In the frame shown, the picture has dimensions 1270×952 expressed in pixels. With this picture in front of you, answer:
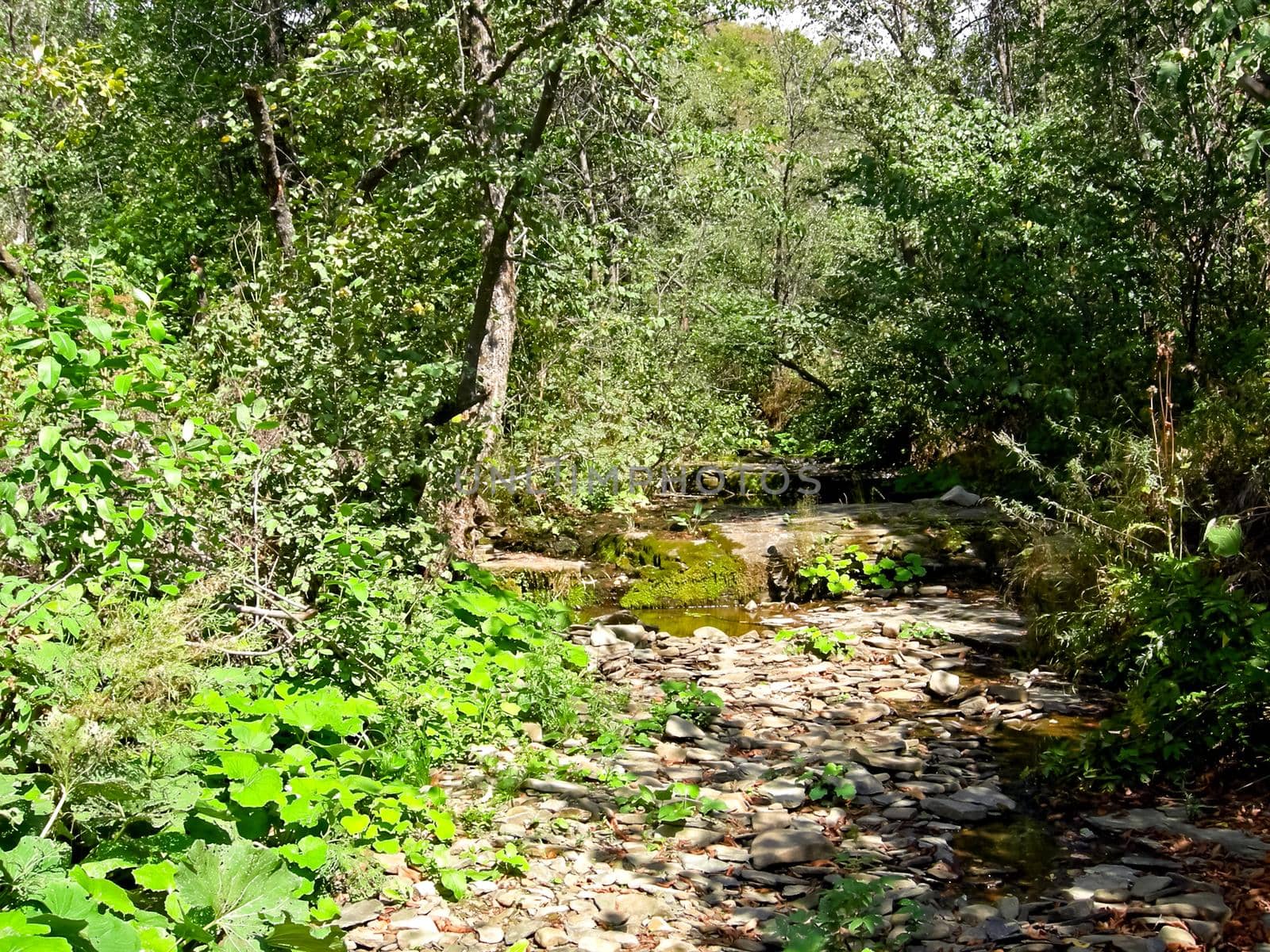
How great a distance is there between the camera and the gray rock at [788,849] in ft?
13.5

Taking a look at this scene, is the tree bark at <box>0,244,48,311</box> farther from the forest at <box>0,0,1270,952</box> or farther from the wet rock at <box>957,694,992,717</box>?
the wet rock at <box>957,694,992,717</box>

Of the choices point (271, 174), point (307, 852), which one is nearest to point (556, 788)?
point (307, 852)

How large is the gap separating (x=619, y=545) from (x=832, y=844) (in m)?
5.21

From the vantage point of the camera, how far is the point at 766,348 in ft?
46.2

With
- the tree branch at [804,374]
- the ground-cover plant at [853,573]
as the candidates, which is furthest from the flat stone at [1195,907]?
the tree branch at [804,374]

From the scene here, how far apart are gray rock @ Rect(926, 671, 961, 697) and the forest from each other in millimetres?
19

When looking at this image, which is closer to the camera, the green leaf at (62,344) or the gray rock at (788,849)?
the green leaf at (62,344)

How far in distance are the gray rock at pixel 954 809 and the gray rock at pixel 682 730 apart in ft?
4.44

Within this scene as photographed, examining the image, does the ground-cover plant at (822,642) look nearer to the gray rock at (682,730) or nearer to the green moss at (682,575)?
the green moss at (682,575)

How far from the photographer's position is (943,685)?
6.18 m

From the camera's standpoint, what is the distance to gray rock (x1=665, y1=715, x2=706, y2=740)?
18.2ft

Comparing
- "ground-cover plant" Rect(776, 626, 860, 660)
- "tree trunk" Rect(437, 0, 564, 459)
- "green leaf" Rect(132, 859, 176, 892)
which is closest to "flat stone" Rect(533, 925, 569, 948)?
"green leaf" Rect(132, 859, 176, 892)

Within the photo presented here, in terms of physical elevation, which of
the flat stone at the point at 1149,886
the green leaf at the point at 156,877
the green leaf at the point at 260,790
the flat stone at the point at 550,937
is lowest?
the flat stone at the point at 550,937

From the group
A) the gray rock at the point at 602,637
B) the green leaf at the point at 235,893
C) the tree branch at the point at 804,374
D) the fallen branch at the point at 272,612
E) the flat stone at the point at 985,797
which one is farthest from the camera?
the tree branch at the point at 804,374
